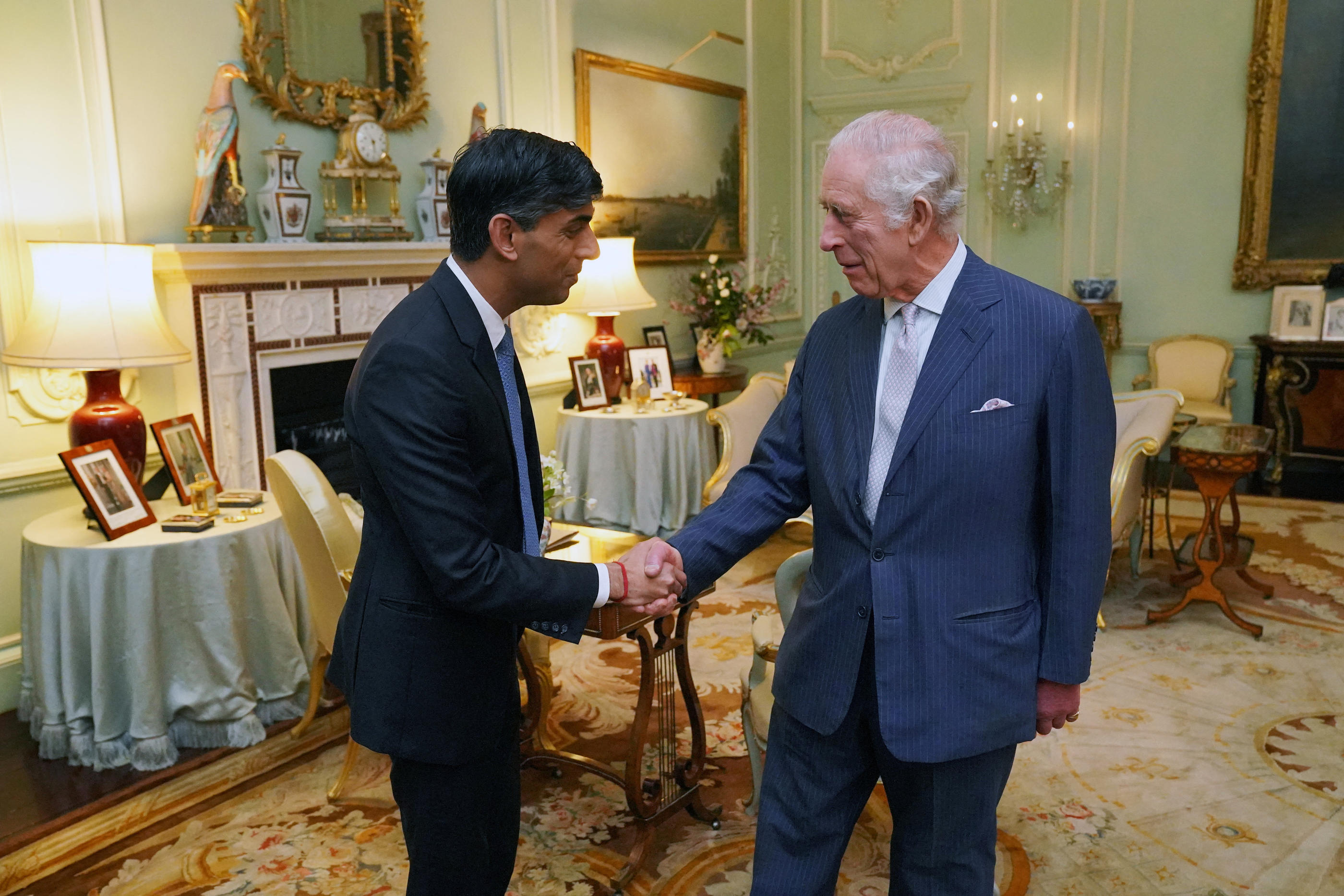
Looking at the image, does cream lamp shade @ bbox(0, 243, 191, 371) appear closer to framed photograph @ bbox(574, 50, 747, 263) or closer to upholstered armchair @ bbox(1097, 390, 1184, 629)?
framed photograph @ bbox(574, 50, 747, 263)

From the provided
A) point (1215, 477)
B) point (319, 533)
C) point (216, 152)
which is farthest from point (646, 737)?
point (1215, 477)

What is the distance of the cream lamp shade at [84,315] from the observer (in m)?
3.19

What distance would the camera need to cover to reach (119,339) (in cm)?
326

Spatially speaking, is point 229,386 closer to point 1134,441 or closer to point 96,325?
point 96,325

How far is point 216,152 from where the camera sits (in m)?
3.80

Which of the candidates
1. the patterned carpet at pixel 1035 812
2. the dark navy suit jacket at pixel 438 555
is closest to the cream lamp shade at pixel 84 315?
the patterned carpet at pixel 1035 812

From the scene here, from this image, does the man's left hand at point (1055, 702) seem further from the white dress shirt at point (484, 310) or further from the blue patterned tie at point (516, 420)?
the blue patterned tie at point (516, 420)

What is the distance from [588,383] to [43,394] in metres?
2.66

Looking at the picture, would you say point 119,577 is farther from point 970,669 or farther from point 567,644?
point 970,669

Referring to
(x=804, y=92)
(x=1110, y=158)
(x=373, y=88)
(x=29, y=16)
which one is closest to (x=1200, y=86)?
(x=1110, y=158)

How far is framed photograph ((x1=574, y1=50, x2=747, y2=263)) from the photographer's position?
6109mm

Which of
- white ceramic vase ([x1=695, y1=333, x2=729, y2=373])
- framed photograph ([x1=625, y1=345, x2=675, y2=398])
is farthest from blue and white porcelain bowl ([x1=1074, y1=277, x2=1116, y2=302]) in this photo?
framed photograph ([x1=625, y1=345, x2=675, y2=398])

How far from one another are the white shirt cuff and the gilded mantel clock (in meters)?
3.16

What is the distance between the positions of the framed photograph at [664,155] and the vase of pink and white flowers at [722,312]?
0.40m
